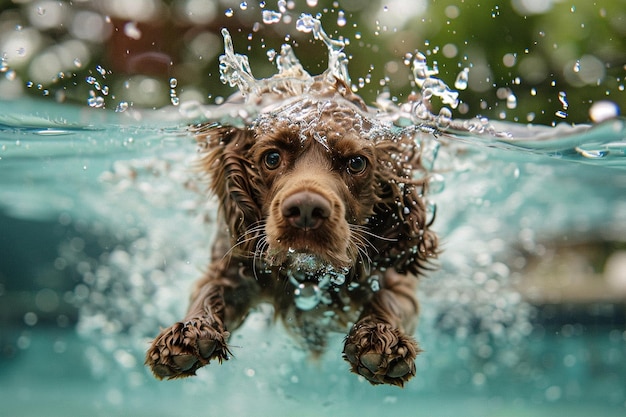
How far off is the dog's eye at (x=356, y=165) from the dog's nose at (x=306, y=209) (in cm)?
58

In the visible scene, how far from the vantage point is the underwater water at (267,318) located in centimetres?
604

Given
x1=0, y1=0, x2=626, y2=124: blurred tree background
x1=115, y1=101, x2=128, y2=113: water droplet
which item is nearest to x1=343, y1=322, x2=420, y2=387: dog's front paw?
x1=0, y1=0, x2=626, y2=124: blurred tree background

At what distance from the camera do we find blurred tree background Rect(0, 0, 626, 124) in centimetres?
436

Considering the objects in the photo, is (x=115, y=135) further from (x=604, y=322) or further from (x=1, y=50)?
(x=604, y=322)

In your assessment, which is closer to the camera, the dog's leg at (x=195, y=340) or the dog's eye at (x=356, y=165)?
the dog's leg at (x=195, y=340)

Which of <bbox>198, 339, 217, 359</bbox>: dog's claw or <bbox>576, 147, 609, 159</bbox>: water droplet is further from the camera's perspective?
<bbox>576, 147, 609, 159</bbox>: water droplet

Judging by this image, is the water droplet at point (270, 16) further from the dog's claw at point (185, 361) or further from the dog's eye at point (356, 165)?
the dog's claw at point (185, 361)

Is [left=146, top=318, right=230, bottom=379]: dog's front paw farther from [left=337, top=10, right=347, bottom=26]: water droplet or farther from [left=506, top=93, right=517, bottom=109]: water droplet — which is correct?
[left=506, top=93, right=517, bottom=109]: water droplet

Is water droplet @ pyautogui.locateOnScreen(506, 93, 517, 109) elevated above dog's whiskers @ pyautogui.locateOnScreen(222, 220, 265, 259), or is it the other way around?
water droplet @ pyautogui.locateOnScreen(506, 93, 517, 109)

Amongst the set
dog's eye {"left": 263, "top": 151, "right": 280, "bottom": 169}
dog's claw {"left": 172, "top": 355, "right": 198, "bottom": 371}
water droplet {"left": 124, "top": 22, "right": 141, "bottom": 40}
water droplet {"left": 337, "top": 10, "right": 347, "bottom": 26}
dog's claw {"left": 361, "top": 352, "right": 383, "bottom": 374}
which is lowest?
dog's claw {"left": 172, "top": 355, "right": 198, "bottom": 371}

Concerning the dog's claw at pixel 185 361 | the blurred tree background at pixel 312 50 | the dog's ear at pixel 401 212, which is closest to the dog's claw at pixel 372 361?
the dog's claw at pixel 185 361

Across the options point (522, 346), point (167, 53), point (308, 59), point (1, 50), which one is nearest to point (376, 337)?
point (308, 59)

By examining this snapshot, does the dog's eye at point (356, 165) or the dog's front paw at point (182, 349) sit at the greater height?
the dog's eye at point (356, 165)

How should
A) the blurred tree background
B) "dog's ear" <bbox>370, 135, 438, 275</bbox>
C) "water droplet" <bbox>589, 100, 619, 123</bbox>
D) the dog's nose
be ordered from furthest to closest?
"water droplet" <bbox>589, 100, 619, 123</bbox> < the blurred tree background < "dog's ear" <bbox>370, 135, 438, 275</bbox> < the dog's nose
